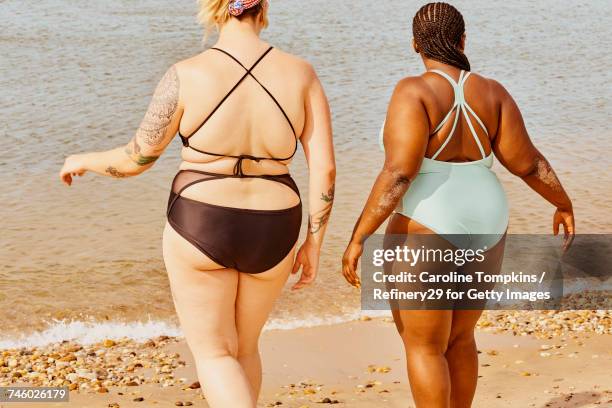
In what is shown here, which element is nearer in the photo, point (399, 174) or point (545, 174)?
point (399, 174)

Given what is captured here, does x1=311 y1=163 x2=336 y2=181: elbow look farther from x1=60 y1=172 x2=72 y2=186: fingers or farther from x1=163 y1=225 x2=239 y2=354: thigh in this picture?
x1=60 y1=172 x2=72 y2=186: fingers

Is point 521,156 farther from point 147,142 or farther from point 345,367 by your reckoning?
point 345,367

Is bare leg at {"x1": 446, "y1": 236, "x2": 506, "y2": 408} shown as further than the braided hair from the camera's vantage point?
Yes

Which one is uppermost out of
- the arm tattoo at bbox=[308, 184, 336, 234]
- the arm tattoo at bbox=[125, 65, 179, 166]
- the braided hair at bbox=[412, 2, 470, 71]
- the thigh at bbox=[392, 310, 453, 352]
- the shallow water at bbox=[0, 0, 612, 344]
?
the braided hair at bbox=[412, 2, 470, 71]

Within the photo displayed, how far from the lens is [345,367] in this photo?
693 cm

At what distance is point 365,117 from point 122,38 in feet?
22.0

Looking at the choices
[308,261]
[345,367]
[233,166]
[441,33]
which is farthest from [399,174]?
[345,367]

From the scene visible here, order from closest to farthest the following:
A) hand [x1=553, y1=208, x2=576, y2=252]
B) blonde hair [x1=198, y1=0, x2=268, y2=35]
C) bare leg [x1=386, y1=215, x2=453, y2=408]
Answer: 1. blonde hair [x1=198, y1=0, x2=268, y2=35]
2. bare leg [x1=386, y1=215, x2=453, y2=408]
3. hand [x1=553, y1=208, x2=576, y2=252]

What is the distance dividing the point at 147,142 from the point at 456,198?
1.36 meters

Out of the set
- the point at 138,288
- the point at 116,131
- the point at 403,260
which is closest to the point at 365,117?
the point at 116,131

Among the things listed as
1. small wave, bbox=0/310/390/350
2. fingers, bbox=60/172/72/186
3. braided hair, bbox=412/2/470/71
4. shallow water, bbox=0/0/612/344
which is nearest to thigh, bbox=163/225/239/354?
fingers, bbox=60/172/72/186

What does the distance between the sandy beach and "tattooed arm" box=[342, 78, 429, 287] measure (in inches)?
72.7

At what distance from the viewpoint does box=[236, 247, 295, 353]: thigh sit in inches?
167

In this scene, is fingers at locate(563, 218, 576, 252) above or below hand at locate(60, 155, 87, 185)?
below
